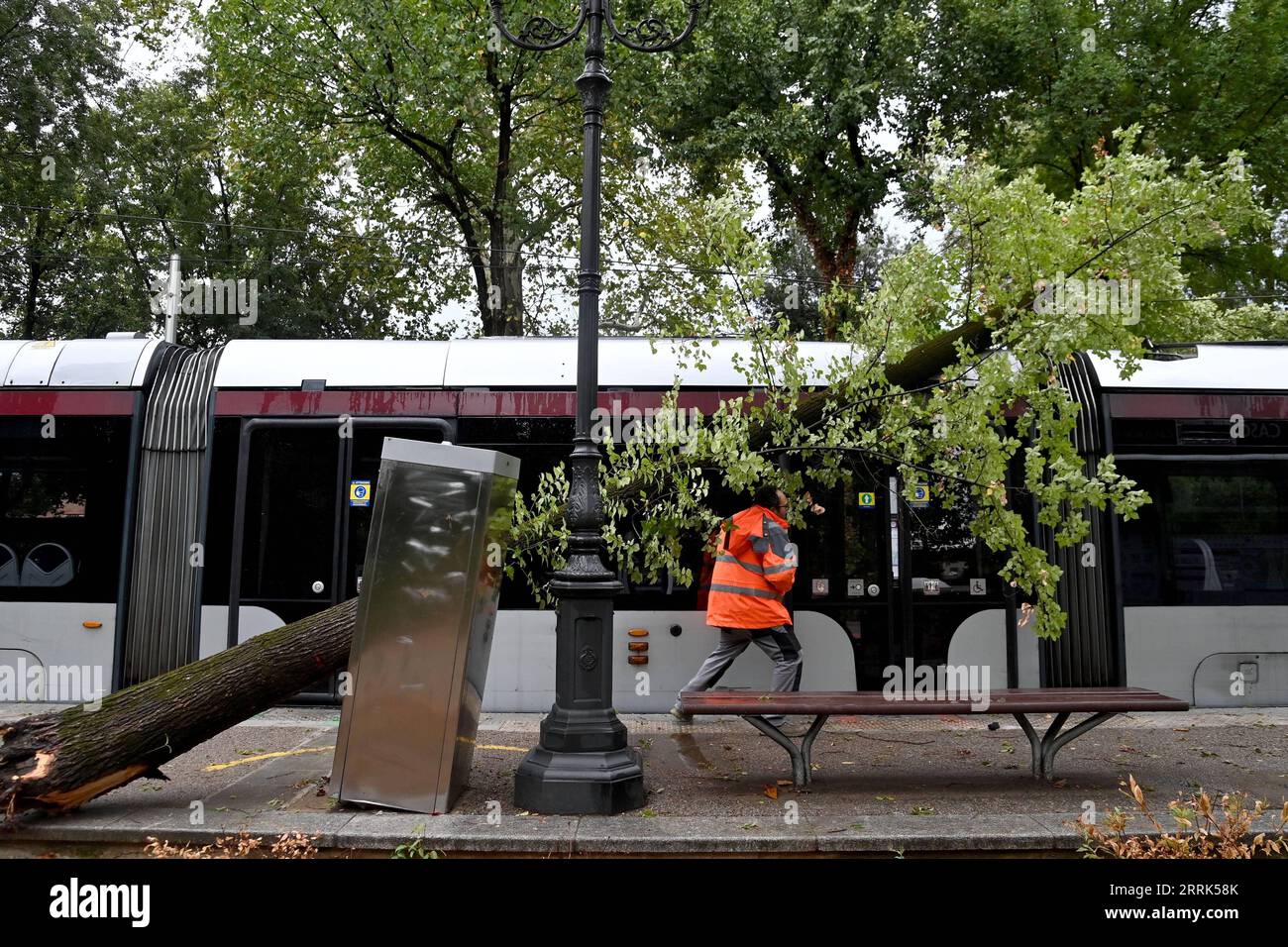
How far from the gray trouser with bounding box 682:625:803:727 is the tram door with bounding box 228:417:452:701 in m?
3.13

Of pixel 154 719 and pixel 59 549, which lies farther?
pixel 59 549

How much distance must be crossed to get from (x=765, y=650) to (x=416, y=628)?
124 inches

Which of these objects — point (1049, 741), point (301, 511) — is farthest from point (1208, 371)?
point (301, 511)

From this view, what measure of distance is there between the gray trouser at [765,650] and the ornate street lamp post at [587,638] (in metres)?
1.78

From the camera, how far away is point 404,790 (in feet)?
17.5

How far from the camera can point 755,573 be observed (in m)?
7.25

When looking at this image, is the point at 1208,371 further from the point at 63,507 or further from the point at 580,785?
the point at 63,507

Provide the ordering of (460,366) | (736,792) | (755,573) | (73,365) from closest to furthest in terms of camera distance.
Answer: (736,792)
(755,573)
(460,366)
(73,365)

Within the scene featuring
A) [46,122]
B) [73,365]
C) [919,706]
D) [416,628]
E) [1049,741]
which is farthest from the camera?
[46,122]

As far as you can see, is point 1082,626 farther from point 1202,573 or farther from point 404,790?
point 404,790

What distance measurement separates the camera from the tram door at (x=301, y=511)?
823cm

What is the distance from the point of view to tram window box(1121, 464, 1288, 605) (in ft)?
27.5

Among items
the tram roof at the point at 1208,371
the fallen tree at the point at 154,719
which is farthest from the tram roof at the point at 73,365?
the tram roof at the point at 1208,371

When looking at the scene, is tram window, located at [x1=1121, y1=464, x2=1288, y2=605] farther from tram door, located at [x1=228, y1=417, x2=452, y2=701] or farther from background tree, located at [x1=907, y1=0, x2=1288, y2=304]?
background tree, located at [x1=907, y1=0, x2=1288, y2=304]
